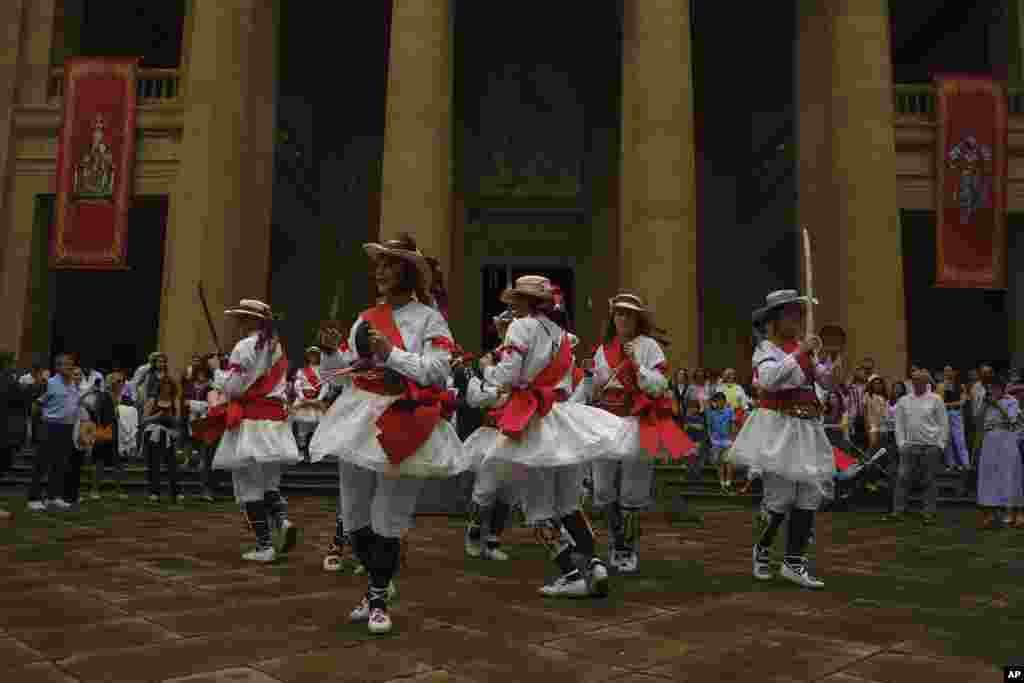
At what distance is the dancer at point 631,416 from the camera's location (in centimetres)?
612

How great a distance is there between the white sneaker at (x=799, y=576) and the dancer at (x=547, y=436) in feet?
4.87

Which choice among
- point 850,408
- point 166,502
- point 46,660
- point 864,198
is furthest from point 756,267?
point 46,660

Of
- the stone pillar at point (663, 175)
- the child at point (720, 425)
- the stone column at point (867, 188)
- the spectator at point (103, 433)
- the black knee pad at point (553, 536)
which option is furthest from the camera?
the stone column at point (867, 188)

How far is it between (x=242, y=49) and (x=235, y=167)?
276 centimetres

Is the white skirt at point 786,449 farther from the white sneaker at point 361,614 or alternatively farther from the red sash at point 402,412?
the white sneaker at point 361,614

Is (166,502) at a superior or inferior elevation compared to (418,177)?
inferior

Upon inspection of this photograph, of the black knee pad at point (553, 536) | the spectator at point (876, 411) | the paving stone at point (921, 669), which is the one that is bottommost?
the paving stone at point (921, 669)

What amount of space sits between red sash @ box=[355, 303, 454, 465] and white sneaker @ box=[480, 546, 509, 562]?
8.45 feet

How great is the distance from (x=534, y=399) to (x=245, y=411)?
283cm

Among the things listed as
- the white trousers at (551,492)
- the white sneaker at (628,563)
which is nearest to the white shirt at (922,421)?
the white sneaker at (628,563)

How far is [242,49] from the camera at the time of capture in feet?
59.2

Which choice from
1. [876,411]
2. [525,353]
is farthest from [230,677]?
[876,411]

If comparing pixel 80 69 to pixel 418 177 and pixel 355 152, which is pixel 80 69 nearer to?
pixel 355 152

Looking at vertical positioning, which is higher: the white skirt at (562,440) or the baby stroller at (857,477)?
the white skirt at (562,440)
